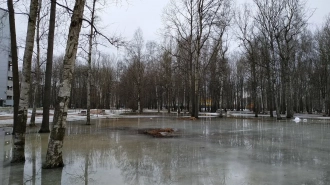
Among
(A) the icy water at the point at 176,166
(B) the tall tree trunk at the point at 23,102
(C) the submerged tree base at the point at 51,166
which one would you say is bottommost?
(A) the icy water at the point at 176,166

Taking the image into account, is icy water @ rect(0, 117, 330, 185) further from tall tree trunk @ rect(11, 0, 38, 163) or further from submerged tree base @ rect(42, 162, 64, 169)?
tall tree trunk @ rect(11, 0, 38, 163)

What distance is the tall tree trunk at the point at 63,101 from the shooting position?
6984 mm

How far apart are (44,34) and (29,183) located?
15.8m

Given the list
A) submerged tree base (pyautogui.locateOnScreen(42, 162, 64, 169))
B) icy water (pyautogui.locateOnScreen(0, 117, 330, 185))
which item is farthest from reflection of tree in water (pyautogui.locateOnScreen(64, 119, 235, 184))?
submerged tree base (pyautogui.locateOnScreen(42, 162, 64, 169))

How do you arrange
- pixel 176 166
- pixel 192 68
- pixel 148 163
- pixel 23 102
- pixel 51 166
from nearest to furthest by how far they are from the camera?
pixel 51 166
pixel 176 166
pixel 148 163
pixel 23 102
pixel 192 68

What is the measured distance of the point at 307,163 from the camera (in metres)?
7.62

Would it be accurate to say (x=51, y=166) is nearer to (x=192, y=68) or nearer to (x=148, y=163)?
(x=148, y=163)

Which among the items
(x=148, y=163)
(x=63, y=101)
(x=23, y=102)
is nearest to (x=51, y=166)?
(x=63, y=101)

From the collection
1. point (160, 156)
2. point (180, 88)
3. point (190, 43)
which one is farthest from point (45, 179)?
point (180, 88)

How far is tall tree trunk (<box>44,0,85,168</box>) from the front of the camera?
22.9ft

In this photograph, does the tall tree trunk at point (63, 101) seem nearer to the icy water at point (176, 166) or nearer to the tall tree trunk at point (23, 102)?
the icy water at point (176, 166)

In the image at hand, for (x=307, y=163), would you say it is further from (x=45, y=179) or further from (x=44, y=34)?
(x=44, y=34)

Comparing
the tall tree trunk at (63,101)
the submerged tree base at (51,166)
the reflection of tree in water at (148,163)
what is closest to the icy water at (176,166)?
the reflection of tree in water at (148,163)

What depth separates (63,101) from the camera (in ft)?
23.0
